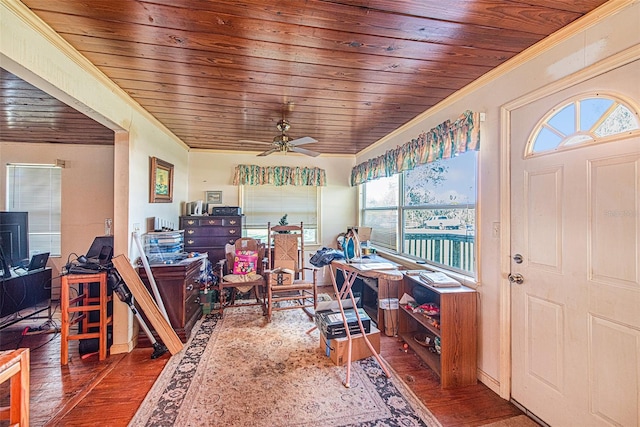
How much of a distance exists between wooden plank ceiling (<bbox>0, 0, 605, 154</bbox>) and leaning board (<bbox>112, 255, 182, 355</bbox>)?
159 centimetres

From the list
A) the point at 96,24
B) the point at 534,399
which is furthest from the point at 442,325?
the point at 96,24

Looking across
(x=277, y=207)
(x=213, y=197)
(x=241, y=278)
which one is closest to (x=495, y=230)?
(x=241, y=278)

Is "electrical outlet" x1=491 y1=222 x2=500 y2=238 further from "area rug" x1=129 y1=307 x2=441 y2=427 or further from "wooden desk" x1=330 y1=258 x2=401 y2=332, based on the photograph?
"area rug" x1=129 y1=307 x2=441 y2=427

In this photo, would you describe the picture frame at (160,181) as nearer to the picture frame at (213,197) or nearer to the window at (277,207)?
the picture frame at (213,197)

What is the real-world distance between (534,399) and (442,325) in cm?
65

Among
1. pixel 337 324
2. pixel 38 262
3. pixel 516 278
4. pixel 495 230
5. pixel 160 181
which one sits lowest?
pixel 337 324

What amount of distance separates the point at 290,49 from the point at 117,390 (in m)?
2.80

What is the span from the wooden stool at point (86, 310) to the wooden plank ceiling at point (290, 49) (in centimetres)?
167

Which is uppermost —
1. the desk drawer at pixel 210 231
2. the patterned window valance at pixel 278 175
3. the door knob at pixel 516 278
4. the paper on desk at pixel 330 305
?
the patterned window valance at pixel 278 175

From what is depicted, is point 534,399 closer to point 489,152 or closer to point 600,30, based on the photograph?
point 489,152

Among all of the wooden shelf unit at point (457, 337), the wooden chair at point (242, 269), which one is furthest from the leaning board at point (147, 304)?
the wooden shelf unit at point (457, 337)

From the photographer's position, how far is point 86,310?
2.36 meters

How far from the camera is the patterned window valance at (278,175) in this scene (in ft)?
14.6

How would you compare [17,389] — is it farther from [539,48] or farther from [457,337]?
[539,48]
